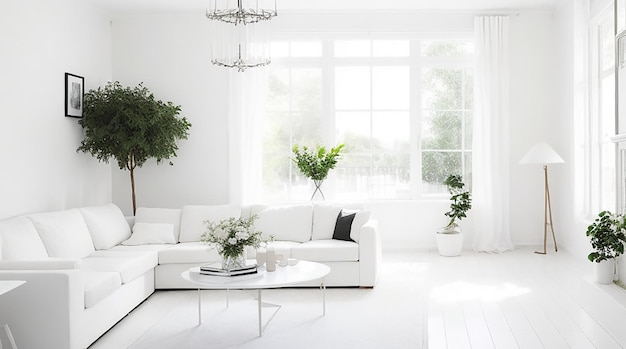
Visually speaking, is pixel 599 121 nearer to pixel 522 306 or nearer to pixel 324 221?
pixel 522 306

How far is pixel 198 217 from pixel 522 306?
329 cm

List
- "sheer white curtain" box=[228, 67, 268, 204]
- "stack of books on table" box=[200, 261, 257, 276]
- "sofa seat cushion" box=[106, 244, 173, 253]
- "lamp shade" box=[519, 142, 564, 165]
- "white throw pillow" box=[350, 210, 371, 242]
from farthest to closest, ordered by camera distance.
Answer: "sheer white curtain" box=[228, 67, 268, 204] → "lamp shade" box=[519, 142, 564, 165] → "white throw pillow" box=[350, 210, 371, 242] → "sofa seat cushion" box=[106, 244, 173, 253] → "stack of books on table" box=[200, 261, 257, 276]

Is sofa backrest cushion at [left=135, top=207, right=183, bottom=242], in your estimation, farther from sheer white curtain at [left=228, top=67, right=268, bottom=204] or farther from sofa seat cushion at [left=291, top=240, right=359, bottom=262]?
sofa seat cushion at [left=291, top=240, right=359, bottom=262]

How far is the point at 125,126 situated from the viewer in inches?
269

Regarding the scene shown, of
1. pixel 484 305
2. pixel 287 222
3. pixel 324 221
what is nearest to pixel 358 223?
pixel 324 221

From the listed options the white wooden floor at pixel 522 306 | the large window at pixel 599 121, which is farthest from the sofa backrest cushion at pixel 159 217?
the large window at pixel 599 121

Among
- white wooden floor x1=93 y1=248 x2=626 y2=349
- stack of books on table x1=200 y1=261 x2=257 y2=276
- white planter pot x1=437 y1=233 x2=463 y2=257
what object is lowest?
white wooden floor x1=93 y1=248 x2=626 y2=349

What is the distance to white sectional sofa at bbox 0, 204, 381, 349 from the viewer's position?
3.95 metres

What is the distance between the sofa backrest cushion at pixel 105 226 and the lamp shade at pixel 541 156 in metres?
4.45

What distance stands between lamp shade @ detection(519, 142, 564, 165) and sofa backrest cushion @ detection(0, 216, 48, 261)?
5196 mm

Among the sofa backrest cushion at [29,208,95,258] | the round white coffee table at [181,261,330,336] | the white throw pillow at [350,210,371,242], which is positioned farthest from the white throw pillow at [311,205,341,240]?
the sofa backrest cushion at [29,208,95,258]

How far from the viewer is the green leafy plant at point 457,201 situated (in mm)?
7699

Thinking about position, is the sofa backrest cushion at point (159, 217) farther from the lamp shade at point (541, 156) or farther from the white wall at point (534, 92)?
the white wall at point (534, 92)

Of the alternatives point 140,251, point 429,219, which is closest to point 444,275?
point 429,219
